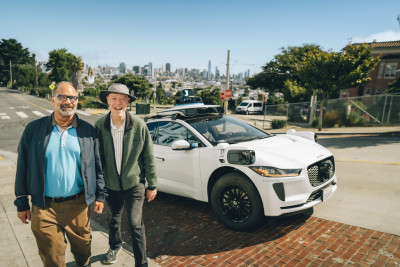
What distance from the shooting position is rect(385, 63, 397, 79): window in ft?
110

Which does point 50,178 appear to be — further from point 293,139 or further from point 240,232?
point 293,139

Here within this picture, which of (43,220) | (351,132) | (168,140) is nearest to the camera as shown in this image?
(43,220)

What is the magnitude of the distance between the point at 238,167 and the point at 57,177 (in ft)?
7.17

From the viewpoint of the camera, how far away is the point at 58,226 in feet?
8.19

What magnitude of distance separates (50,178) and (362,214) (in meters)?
4.39

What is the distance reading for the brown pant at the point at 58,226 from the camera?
2404 mm

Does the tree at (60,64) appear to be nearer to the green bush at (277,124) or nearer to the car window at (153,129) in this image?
the green bush at (277,124)

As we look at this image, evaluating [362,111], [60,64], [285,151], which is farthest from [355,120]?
[60,64]

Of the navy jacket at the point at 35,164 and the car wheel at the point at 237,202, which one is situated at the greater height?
the navy jacket at the point at 35,164

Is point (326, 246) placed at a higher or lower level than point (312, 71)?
lower

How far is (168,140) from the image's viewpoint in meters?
4.79

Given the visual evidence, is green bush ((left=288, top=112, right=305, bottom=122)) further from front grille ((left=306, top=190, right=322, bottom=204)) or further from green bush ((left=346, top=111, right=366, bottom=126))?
front grille ((left=306, top=190, right=322, bottom=204))

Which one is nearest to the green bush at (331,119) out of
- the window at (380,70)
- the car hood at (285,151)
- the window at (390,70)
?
the car hood at (285,151)

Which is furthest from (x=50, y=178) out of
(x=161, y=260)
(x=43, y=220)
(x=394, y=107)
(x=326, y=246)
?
(x=394, y=107)
